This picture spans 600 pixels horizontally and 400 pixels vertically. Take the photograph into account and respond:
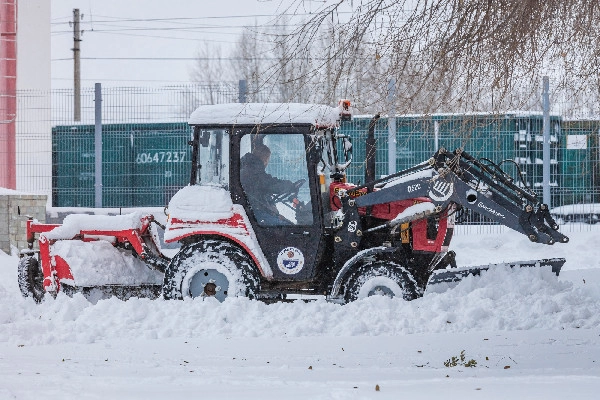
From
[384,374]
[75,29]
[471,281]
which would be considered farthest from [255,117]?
[75,29]

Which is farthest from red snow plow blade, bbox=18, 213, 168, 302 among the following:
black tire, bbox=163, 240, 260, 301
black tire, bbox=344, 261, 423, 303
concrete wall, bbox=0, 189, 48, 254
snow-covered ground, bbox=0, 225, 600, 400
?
concrete wall, bbox=0, 189, 48, 254

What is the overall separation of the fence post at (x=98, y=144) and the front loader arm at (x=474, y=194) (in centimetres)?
647

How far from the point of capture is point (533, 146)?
16766 mm

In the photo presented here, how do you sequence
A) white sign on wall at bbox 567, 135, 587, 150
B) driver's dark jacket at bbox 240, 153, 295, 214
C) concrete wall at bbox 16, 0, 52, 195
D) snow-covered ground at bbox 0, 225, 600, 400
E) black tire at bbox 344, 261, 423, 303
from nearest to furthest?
snow-covered ground at bbox 0, 225, 600, 400, black tire at bbox 344, 261, 423, 303, driver's dark jacket at bbox 240, 153, 295, 214, white sign on wall at bbox 567, 135, 587, 150, concrete wall at bbox 16, 0, 52, 195

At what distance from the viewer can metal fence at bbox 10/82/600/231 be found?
1580cm

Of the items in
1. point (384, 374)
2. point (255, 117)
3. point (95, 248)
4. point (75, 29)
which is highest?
point (75, 29)

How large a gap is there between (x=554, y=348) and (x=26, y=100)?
11.3m

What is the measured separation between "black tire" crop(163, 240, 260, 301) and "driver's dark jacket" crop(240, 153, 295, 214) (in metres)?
0.53

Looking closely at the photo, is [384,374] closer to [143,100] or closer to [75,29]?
[143,100]

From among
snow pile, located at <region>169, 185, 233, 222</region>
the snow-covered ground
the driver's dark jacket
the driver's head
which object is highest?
the driver's head

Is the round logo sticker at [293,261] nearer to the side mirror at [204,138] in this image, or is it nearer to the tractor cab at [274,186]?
the tractor cab at [274,186]

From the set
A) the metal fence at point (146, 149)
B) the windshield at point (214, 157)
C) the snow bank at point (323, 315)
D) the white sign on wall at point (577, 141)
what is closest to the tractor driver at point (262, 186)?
the windshield at point (214, 157)

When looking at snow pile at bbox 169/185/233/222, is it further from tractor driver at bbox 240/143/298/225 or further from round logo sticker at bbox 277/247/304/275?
round logo sticker at bbox 277/247/304/275

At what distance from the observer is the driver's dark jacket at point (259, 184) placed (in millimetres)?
9641
